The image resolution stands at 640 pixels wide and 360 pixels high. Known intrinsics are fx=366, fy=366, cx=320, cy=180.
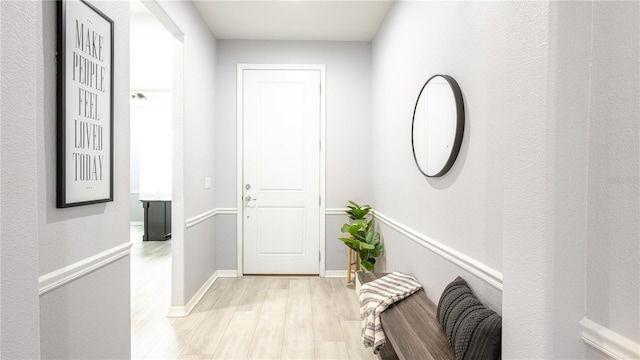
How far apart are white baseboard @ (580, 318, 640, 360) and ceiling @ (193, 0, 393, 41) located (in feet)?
9.69

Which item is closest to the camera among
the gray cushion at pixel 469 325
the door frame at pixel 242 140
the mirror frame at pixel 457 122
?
the gray cushion at pixel 469 325

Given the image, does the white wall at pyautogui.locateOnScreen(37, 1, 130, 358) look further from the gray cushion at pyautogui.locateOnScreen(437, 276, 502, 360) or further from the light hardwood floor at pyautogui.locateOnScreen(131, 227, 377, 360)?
the gray cushion at pyautogui.locateOnScreen(437, 276, 502, 360)

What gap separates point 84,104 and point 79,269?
2.25 ft

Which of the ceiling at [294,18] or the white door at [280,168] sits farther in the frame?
the white door at [280,168]

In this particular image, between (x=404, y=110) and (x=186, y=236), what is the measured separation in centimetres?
204

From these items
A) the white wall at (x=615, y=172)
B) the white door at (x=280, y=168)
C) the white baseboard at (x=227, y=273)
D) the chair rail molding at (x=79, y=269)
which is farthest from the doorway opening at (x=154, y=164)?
the white wall at (x=615, y=172)

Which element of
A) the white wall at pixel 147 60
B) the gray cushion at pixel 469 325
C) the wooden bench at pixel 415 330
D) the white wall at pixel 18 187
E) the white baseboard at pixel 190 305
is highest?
the white wall at pixel 147 60

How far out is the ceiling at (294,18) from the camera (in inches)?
128

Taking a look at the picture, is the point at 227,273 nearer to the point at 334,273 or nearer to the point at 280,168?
the point at 334,273

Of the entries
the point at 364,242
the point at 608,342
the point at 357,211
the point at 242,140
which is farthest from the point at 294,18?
the point at 608,342

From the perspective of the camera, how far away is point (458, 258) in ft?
5.70

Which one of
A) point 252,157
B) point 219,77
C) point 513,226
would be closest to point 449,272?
point 513,226

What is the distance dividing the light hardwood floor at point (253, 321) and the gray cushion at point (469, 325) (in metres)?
1.03

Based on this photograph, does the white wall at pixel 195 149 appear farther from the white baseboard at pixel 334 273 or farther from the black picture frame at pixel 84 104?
the white baseboard at pixel 334 273
